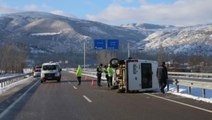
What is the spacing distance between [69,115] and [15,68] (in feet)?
318

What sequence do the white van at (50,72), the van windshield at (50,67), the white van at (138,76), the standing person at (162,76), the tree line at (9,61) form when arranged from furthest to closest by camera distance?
the tree line at (9,61) → the van windshield at (50,67) → the white van at (50,72) → the white van at (138,76) → the standing person at (162,76)

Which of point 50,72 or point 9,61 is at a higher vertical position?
point 9,61

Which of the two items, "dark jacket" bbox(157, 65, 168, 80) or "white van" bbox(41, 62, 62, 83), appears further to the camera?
"white van" bbox(41, 62, 62, 83)

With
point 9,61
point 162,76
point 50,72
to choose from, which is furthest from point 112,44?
point 9,61

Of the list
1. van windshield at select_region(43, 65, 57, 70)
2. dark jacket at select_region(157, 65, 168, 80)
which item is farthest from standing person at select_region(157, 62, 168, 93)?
van windshield at select_region(43, 65, 57, 70)

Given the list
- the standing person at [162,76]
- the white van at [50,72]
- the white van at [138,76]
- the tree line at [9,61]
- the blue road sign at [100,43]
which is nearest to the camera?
the standing person at [162,76]

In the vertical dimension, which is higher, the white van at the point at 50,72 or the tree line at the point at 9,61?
the tree line at the point at 9,61

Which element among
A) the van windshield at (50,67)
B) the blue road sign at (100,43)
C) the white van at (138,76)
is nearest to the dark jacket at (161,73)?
the white van at (138,76)

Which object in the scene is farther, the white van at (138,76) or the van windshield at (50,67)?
the van windshield at (50,67)

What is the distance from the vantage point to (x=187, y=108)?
1598cm

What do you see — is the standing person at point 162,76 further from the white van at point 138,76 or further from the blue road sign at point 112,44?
the blue road sign at point 112,44

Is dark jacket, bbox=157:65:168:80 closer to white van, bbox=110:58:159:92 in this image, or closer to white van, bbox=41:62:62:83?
white van, bbox=110:58:159:92

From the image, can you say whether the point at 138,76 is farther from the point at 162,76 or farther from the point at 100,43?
the point at 100,43

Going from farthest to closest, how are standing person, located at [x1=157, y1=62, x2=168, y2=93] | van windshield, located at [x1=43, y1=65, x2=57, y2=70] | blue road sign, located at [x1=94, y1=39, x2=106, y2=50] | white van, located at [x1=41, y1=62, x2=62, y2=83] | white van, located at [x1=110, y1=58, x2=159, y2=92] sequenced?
blue road sign, located at [x1=94, y1=39, x2=106, y2=50] → van windshield, located at [x1=43, y1=65, x2=57, y2=70] → white van, located at [x1=41, y1=62, x2=62, y2=83] → white van, located at [x1=110, y1=58, x2=159, y2=92] → standing person, located at [x1=157, y1=62, x2=168, y2=93]
